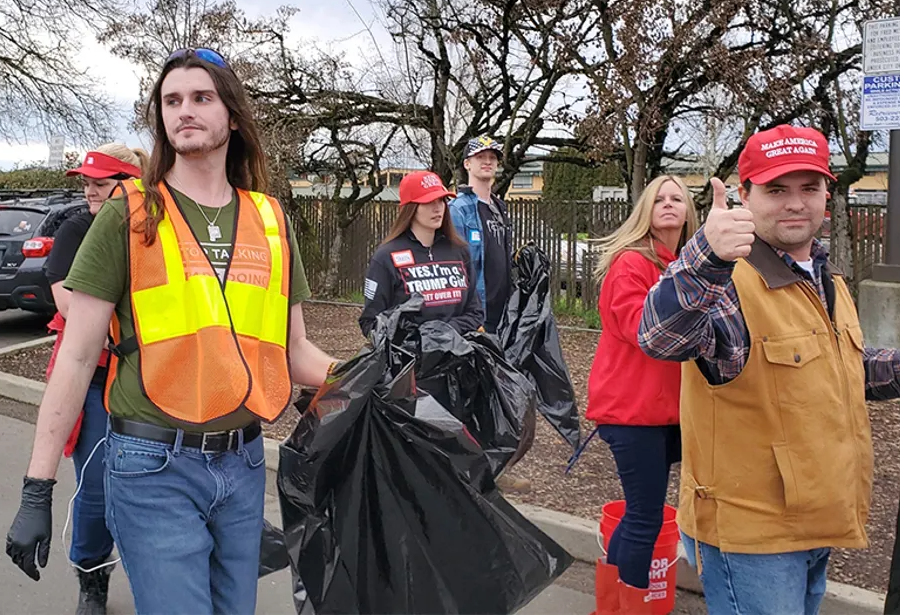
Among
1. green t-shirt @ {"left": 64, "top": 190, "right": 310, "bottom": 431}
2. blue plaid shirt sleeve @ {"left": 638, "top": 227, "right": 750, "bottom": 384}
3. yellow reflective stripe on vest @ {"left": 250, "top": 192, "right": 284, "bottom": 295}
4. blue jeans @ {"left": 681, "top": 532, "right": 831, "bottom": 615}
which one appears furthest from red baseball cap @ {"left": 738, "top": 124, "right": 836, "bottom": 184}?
green t-shirt @ {"left": 64, "top": 190, "right": 310, "bottom": 431}

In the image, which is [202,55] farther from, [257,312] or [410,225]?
[410,225]

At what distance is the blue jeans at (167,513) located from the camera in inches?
86.4

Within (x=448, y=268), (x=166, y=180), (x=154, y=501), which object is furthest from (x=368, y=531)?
(x=448, y=268)

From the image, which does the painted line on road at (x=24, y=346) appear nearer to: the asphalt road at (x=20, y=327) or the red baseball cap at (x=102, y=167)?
the asphalt road at (x=20, y=327)

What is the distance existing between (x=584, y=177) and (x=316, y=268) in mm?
14055

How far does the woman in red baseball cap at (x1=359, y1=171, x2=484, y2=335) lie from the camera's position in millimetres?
4609

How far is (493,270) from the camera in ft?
18.4

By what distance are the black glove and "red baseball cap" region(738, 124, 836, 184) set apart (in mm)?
2032

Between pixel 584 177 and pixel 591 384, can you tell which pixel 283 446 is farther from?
pixel 584 177

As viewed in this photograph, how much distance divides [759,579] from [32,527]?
6.17 ft

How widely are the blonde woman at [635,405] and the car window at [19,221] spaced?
10.0m

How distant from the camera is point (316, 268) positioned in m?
14.2

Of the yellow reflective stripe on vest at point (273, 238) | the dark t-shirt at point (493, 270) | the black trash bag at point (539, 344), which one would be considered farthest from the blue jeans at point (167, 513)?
the dark t-shirt at point (493, 270)

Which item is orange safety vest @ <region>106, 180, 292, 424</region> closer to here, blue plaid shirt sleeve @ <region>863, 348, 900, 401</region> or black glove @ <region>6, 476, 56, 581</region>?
black glove @ <region>6, 476, 56, 581</region>
